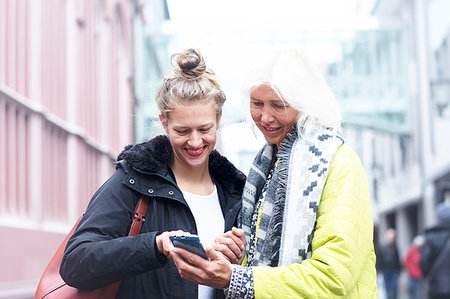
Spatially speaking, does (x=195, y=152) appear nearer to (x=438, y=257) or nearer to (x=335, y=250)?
(x=335, y=250)

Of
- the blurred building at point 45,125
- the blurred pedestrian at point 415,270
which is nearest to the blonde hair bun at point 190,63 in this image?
the blurred building at point 45,125

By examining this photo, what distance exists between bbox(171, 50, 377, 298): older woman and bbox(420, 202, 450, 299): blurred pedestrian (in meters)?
5.13

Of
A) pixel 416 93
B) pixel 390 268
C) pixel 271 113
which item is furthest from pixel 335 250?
pixel 416 93

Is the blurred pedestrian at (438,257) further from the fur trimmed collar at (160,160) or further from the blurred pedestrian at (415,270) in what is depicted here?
the blurred pedestrian at (415,270)

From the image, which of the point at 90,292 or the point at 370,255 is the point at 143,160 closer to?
the point at 90,292

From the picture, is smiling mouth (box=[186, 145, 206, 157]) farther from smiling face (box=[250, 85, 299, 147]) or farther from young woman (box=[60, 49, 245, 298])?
smiling face (box=[250, 85, 299, 147])

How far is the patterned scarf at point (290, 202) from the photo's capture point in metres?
2.54

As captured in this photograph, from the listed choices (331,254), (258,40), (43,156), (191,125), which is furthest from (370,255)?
(258,40)

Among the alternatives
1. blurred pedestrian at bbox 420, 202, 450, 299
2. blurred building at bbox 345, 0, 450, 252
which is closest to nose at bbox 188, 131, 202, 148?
blurred pedestrian at bbox 420, 202, 450, 299

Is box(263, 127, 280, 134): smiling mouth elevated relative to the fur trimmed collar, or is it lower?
elevated

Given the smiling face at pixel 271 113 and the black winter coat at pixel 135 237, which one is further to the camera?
the smiling face at pixel 271 113

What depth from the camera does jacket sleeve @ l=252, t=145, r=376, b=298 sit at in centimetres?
243

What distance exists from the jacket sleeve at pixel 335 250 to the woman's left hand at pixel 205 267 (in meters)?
0.09

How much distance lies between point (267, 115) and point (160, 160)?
0.41 m
